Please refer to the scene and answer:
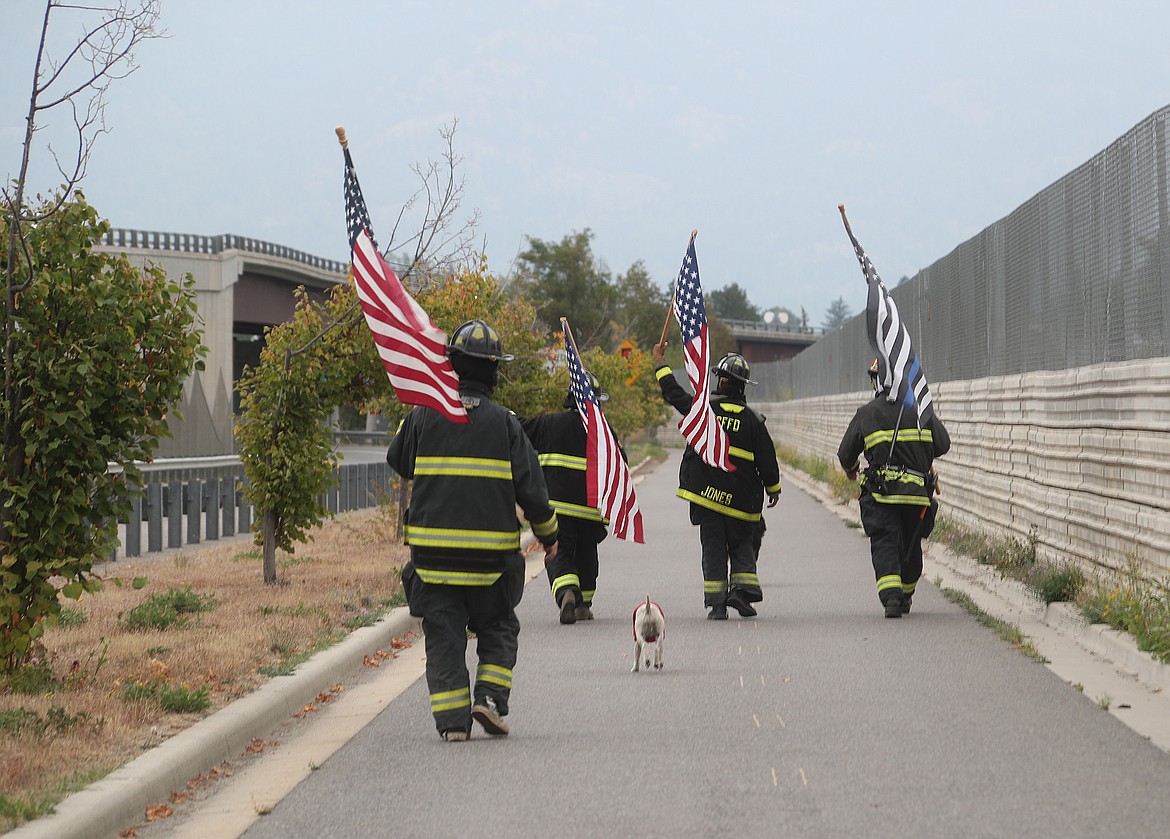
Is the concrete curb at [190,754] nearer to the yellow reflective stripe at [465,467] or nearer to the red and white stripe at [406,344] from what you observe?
the yellow reflective stripe at [465,467]

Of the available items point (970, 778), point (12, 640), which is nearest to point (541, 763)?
point (970, 778)

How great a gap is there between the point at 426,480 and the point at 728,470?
16.3 ft

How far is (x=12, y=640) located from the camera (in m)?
8.04

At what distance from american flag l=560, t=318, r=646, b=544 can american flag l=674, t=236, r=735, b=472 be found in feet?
1.83

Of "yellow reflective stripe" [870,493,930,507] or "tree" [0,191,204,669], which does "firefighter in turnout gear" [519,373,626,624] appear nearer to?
"yellow reflective stripe" [870,493,930,507]

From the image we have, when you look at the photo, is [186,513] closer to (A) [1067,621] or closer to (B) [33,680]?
(B) [33,680]

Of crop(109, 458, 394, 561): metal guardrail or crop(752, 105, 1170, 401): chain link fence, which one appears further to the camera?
crop(109, 458, 394, 561): metal guardrail

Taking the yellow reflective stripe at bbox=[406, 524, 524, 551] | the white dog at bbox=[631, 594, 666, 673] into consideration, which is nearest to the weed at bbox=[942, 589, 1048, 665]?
the white dog at bbox=[631, 594, 666, 673]

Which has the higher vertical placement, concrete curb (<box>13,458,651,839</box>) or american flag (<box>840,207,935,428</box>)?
american flag (<box>840,207,935,428</box>)

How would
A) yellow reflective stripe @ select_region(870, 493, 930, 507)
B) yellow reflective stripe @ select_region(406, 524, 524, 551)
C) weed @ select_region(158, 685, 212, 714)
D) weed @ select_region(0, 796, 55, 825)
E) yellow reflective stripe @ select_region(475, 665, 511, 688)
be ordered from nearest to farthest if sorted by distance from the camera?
1. weed @ select_region(0, 796, 55, 825)
2. yellow reflective stripe @ select_region(406, 524, 524, 551)
3. yellow reflective stripe @ select_region(475, 665, 511, 688)
4. weed @ select_region(158, 685, 212, 714)
5. yellow reflective stripe @ select_region(870, 493, 930, 507)

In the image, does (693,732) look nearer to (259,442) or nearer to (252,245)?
(259,442)

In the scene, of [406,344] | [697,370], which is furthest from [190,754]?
[697,370]

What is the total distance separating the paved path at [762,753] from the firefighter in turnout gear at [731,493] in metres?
0.74

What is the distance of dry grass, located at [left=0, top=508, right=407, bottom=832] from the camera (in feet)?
21.7
